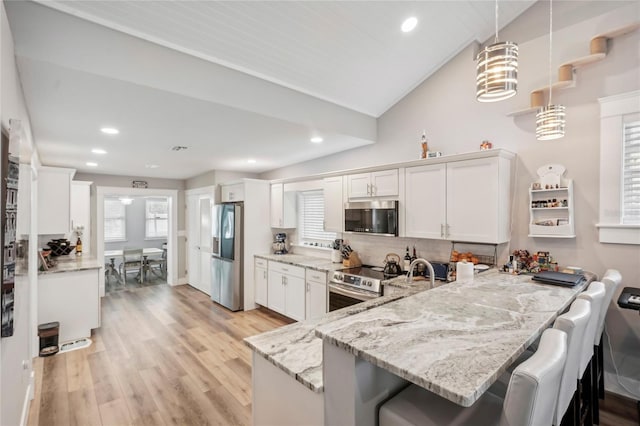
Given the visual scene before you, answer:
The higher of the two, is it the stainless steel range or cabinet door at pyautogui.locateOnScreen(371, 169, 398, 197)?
cabinet door at pyautogui.locateOnScreen(371, 169, 398, 197)

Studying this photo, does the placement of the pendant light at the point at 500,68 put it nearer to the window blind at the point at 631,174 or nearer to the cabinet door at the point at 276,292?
the window blind at the point at 631,174

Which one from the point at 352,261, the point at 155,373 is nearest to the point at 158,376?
the point at 155,373

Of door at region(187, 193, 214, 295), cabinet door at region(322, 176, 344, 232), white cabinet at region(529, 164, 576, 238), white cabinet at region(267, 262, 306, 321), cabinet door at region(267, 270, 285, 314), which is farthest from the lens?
door at region(187, 193, 214, 295)

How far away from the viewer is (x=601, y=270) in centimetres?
260

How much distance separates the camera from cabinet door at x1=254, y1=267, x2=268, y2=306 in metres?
5.01

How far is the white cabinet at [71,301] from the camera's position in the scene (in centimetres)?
370

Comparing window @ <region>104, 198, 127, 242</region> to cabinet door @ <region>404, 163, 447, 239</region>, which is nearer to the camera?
cabinet door @ <region>404, 163, 447, 239</region>

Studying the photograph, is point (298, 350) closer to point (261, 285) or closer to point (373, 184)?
point (373, 184)

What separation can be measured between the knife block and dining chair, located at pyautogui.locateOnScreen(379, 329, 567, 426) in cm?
278

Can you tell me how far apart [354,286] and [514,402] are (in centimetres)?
262

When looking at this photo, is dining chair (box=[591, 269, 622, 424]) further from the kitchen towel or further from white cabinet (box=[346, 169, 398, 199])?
white cabinet (box=[346, 169, 398, 199])

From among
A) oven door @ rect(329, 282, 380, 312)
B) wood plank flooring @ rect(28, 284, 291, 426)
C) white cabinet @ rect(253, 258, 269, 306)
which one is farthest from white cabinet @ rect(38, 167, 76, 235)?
oven door @ rect(329, 282, 380, 312)

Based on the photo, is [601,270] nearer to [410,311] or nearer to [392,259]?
[392,259]

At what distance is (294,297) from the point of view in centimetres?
443
